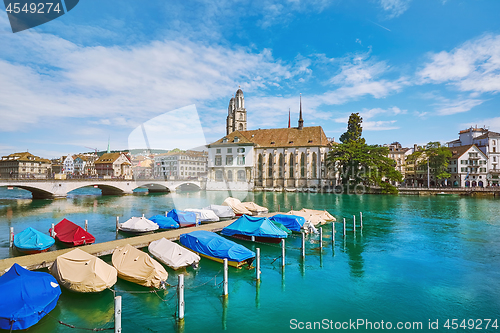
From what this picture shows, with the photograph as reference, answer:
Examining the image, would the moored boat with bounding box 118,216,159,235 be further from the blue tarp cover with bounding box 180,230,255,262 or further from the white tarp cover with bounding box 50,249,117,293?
the white tarp cover with bounding box 50,249,117,293

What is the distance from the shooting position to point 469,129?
3954 inches

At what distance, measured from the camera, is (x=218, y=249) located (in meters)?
17.9

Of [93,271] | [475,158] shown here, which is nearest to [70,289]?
[93,271]

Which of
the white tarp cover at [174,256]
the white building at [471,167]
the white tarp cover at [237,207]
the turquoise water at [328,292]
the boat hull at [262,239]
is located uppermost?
the white building at [471,167]

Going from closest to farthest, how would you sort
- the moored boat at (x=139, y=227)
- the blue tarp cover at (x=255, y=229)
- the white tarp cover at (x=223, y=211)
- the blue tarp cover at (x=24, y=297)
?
the blue tarp cover at (x=24, y=297)
the blue tarp cover at (x=255, y=229)
the moored boat at (x=139, y=227)
the white tarp cover at (x=223, y=211)

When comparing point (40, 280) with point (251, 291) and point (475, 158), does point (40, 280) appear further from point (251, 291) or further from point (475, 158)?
point (475, 158)

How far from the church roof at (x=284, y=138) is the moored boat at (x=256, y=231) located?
68.0 metres

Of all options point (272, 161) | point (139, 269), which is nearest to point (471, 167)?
point (272, 161)

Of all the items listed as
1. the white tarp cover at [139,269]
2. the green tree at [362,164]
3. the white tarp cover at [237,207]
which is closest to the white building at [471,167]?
the green tree at [362,164]

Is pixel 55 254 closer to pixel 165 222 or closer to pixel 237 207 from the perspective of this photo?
pixel 165 222

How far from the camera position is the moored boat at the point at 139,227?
26016 mm

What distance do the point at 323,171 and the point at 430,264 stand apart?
70140 mm

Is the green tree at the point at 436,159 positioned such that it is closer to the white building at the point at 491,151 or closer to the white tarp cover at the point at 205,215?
the white building at the point at 491,151

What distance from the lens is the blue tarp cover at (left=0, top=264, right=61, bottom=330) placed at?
999 centimetres
